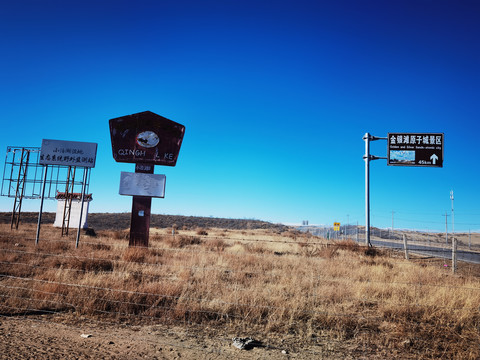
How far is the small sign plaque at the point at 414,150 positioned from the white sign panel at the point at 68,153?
16.5 meters

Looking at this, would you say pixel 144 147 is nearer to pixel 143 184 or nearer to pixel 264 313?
pixel 143 184

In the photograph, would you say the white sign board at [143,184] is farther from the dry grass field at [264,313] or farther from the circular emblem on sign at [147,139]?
the dry grass field at [264,313]

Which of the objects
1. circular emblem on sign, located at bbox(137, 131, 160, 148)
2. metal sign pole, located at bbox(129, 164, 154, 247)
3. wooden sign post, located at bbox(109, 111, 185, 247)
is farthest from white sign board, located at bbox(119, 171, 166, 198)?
circular emblem on sign, located at bbox(137, 131, 160, 148)

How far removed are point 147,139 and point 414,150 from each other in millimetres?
14709

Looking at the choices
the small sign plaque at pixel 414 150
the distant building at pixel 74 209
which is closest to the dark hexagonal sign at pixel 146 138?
the small sign plaque at pixel 414 150

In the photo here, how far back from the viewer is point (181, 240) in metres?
19.2

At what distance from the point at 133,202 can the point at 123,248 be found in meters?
2.13

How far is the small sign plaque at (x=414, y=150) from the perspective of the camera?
1694cm

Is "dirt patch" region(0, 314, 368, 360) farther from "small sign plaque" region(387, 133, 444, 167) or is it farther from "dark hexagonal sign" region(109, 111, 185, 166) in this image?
"small sign plaque" region(387, 133, 444, 167)

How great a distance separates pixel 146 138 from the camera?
14203 millimetres

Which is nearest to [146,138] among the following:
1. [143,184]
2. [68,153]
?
[143,184]

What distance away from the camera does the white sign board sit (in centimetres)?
1372

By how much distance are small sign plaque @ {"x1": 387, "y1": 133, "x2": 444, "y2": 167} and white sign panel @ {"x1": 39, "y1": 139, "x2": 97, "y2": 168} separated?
16.5m

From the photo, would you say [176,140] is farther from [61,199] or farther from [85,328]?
[61,199]
